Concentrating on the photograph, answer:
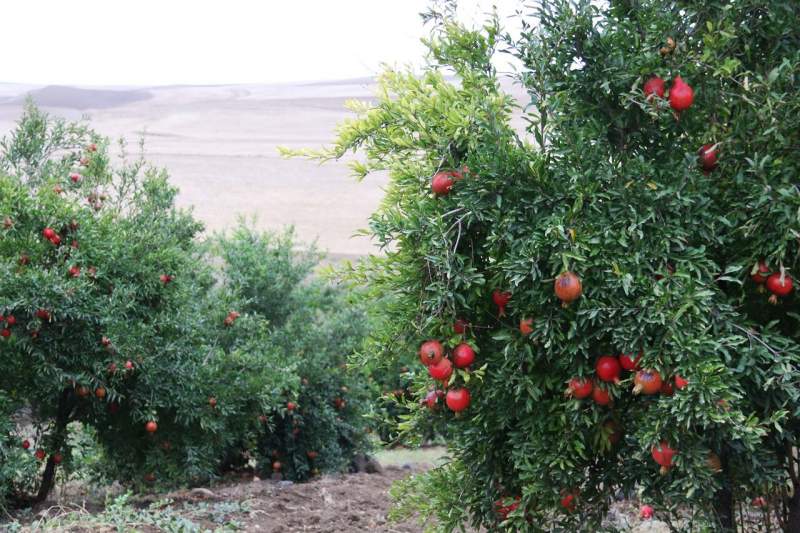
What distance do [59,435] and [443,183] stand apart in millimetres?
3893

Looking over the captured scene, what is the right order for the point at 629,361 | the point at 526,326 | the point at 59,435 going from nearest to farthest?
the point at 629,361 → the point at 526,326 → the point at 59,435

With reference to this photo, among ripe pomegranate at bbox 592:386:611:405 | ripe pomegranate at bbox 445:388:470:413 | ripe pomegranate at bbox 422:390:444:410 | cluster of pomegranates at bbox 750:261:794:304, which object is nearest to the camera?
cluster of pomegranates at bbox 750:261:794:304

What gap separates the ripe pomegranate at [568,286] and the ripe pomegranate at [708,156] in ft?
2.36

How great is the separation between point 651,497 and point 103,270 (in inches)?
147

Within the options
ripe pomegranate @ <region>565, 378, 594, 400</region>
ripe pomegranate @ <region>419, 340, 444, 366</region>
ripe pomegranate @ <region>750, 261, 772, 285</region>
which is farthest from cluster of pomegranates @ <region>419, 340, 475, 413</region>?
ripe pomegranate @ <region>750, 261, 772, 285</region>

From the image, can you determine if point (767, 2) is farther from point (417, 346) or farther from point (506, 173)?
point (417, 346)

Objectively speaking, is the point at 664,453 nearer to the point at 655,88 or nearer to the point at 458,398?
the point at 458,398

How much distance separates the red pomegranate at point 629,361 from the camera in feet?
8.71

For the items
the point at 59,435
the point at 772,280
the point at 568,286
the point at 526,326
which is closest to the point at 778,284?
the point at 772,280

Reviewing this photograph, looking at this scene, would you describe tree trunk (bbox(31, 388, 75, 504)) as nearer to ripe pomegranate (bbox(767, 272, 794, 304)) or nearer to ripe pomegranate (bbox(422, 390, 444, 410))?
ripe pomegranate (bbox(422, 390, 444, 410))

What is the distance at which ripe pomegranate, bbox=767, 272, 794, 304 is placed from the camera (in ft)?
8.81

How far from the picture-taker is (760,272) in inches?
110

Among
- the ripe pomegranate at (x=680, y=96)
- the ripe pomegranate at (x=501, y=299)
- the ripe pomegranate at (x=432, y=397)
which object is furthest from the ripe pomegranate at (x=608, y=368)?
the ripe pomegranate at (x=680, y=96)

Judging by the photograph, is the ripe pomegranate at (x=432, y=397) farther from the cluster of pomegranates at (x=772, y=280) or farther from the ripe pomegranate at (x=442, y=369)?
the cluster of pomegranates at (x=772, y=280)
